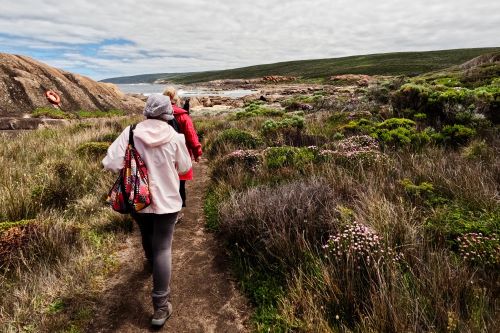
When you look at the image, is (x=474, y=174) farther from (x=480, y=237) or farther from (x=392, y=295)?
(x=392, y=295)

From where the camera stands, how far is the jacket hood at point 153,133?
9.43 ft

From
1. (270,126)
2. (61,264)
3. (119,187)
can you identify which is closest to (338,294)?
(119,187)

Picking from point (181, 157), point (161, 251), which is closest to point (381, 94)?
point (181, 157)

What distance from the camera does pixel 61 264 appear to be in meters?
3.82

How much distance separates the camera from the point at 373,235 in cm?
335

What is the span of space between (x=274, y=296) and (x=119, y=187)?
1872mm

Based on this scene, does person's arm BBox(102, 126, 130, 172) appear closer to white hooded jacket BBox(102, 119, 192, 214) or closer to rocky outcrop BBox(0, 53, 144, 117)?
white hooded jacket BBox(102, 119, 192, 214)

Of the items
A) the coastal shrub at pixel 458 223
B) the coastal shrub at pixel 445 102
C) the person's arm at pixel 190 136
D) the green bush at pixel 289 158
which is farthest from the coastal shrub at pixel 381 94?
the person's arm at pixel 190 136

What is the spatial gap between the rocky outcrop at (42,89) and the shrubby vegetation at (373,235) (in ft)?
45.3

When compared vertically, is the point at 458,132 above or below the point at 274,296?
above

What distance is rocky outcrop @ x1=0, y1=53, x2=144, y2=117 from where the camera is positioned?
15.5m

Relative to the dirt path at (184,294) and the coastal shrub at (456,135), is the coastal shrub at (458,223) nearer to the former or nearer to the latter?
the dirt path at (184,294)

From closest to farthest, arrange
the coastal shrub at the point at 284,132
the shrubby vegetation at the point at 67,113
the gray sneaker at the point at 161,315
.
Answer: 1. the gray sneaker at the point at 161,315
2. the coastal shrub at the point at 284,132
3. the shrubby vegetation at the point at 67,113

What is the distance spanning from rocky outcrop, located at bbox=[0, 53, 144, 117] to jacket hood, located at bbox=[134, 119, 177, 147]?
15.2 metres
